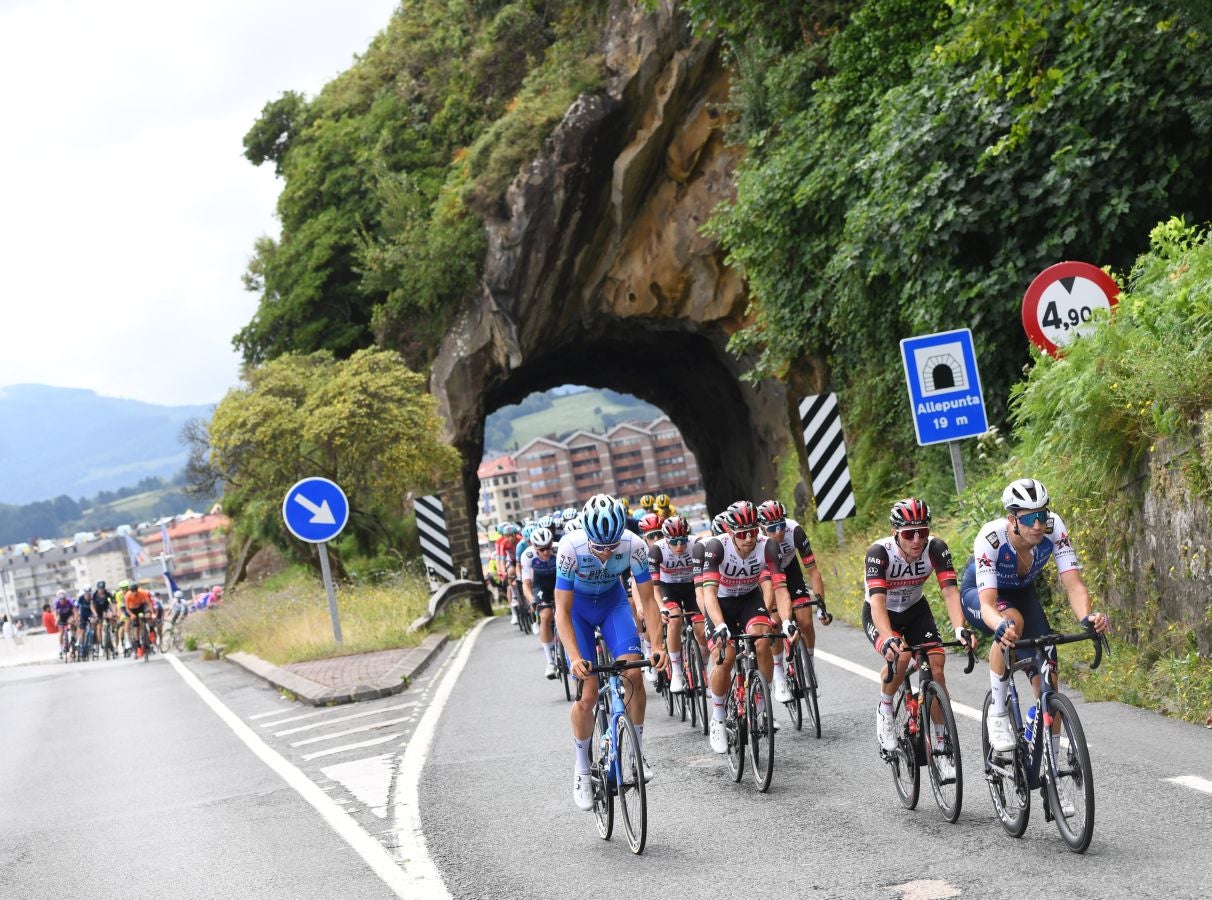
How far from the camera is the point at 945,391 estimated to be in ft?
46.1

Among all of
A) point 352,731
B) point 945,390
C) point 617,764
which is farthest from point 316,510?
point 617,764

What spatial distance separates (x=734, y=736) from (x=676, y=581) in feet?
9.61

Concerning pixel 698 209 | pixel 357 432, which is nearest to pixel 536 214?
pixel 698 209

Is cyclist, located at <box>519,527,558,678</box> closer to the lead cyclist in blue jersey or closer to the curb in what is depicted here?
the curb

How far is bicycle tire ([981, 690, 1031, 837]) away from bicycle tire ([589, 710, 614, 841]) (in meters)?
1.93

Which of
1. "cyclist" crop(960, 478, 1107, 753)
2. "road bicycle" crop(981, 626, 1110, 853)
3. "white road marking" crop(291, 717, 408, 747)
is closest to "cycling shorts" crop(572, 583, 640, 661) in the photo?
"cyclist" crop(960, 478, 1107, 753)

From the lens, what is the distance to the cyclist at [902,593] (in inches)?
292

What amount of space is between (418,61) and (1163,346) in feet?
118

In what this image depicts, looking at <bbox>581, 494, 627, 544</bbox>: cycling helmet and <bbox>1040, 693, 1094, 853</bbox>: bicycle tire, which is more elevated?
<bbox>581, 494, 627, 544</bbox>: cycling helmet

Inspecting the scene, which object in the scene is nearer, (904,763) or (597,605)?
(904,763)

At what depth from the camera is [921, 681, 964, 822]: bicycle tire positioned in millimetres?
6844

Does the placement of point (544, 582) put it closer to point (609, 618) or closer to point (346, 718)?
point (346, 718)

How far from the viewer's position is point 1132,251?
17.0 meters

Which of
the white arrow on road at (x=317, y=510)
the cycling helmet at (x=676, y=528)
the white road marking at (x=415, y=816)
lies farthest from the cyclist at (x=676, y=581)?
the white arrow on road at (x=317, y=510)
